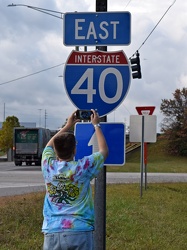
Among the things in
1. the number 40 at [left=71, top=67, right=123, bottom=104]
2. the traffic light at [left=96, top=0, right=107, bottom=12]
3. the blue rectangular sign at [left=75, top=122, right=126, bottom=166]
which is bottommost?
the blue rectangular sign at [left=75, top=122, right=126, bottom=166]

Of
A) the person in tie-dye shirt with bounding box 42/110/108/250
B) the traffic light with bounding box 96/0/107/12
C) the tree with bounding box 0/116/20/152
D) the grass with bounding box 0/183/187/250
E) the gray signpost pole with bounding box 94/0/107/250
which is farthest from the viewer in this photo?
the tree with bounding box 0/116/20/152

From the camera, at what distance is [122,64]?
5.75m

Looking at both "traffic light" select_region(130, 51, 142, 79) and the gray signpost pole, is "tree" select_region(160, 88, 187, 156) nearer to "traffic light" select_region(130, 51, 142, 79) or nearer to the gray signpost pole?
"traffic light" select_region(130, 51, 142, 79)

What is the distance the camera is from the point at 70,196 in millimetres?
4512

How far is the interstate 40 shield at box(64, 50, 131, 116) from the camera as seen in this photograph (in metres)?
5.71

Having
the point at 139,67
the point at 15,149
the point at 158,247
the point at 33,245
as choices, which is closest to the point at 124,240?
the point at 158,247

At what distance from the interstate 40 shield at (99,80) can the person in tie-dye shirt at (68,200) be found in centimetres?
119

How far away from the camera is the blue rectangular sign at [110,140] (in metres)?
5.64

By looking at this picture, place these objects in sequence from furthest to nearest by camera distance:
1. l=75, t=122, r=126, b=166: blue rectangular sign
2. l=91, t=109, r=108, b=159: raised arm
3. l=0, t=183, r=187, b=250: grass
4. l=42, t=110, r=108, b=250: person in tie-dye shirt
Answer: l=0, t=183, r=187, b=250: grass < l=75, t=122, r=126, b=166: blue rectangular sign < l=91, t=109, r=108, b=159: raised arm < l=42, t=110, r=108, b=250: person in tie-dye shirt

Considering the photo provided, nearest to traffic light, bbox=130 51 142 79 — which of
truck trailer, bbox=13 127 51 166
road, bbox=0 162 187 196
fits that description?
road, bbox=0 162 187 196

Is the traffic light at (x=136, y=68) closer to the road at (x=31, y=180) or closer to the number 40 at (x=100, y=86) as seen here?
the road at (x=31, y=180)

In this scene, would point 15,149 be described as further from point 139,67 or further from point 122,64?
point 122,64

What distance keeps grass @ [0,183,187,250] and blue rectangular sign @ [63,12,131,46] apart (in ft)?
11.1

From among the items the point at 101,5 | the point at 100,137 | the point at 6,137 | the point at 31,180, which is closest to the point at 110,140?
the point at 100,137
